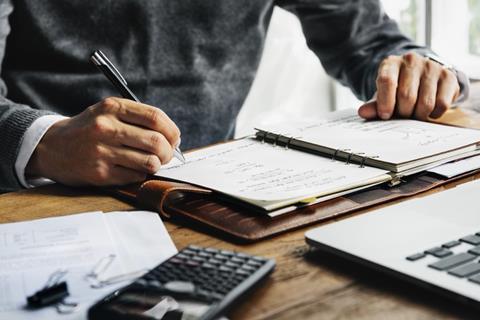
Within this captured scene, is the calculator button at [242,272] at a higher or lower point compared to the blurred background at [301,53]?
higher

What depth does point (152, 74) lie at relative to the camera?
1.37 metres

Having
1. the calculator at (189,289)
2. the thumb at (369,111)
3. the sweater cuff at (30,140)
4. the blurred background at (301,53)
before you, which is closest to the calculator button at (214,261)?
the calculator at (189,289)

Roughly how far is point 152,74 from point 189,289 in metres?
0.88

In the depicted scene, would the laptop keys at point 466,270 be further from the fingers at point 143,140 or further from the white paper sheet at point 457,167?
the fingers at point 143,140

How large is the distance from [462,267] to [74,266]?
32 centimetres

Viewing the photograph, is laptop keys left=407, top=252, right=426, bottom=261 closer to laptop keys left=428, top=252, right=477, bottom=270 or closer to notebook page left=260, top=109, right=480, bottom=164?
laptop keys left=428, top=252, right=477, bottom=270

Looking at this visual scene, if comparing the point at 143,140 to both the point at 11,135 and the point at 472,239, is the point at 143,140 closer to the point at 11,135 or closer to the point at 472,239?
the point at 11,135

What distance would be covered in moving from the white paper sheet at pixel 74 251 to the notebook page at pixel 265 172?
94 millimetres

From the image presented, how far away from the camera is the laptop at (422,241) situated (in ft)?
1.78

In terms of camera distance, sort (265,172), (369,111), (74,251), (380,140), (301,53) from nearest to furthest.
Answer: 1. (74,251)
2. (265,172)
3. (380,140)
4. (369,111)
5. (301,53)

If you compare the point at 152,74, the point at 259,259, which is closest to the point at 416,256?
the point at 259,259

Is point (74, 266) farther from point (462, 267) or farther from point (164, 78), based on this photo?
point (164, 78)

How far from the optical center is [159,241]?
0.69 m

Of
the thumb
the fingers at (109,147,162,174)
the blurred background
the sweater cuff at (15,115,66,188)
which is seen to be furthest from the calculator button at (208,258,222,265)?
the blurred background
